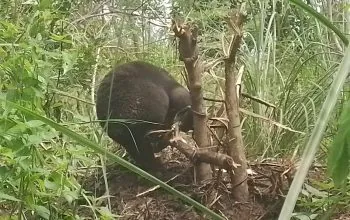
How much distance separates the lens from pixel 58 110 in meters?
1.94

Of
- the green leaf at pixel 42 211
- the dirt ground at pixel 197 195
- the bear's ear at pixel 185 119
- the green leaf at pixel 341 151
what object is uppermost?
the green leaf at pixel 341 151

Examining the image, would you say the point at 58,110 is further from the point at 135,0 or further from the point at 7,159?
the point at 135,0

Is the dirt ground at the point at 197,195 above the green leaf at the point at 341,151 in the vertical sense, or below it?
below

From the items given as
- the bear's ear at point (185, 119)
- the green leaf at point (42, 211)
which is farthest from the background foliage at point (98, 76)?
the bear's ear at point (185, 119)

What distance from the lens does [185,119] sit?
7.45ft

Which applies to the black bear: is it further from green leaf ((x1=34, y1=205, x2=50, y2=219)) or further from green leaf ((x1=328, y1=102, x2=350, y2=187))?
green leaf ((x1=328, y1=102, x2=350, y2=187))

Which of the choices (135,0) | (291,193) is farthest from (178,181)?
(291,193)

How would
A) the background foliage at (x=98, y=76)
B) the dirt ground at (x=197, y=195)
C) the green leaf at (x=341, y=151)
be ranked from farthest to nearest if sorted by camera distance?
the dirt ground at (x=197, y=195)
the background foliage at (x=98, y=76)
the green leaf at (x=341, y=151)

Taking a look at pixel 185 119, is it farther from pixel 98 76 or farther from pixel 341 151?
pixel 341 151

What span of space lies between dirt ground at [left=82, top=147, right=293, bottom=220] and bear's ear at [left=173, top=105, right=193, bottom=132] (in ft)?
0.45

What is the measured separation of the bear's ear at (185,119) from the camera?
7.41ft

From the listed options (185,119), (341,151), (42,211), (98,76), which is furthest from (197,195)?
(341,151)

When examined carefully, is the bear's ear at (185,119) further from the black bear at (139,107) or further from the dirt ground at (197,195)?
the dirt ground at (197,195)

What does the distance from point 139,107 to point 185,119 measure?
0.54 feet
